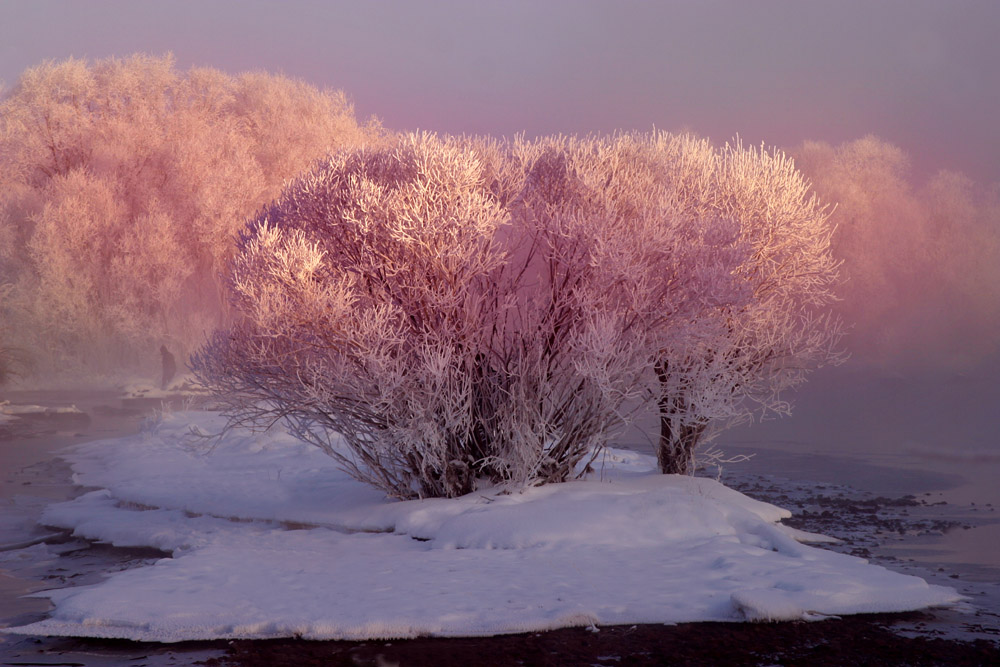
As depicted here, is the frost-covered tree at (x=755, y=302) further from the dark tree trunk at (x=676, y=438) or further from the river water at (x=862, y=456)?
the river water at (x=862, y=456)

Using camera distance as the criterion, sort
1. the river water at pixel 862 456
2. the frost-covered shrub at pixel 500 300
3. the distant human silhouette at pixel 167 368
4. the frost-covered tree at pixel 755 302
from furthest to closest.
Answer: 1. the distant human silhouette at pixel 167 368
2. the frost-covered tree at pixel 755 302
3. the frost-covered shrub at pixel 500 300
4. the river water at pixel 862 456

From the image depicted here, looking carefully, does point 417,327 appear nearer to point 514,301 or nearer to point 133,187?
point 514,301

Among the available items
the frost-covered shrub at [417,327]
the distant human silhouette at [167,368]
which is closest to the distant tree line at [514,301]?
the frost-covered shrub at [417,327]

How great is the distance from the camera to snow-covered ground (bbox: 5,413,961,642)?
→ 820 cm

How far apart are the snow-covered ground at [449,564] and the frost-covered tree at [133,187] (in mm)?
21051

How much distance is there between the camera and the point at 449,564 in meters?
9.93

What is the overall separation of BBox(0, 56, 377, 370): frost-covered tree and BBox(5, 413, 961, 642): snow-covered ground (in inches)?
829

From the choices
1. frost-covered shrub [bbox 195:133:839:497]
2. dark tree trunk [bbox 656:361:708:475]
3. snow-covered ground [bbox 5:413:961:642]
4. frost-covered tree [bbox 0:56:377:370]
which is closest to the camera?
snow-covered ground [bbox 5:413:961:642]

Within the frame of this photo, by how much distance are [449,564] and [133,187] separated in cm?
3011

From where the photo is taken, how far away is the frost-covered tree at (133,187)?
34.2 metres

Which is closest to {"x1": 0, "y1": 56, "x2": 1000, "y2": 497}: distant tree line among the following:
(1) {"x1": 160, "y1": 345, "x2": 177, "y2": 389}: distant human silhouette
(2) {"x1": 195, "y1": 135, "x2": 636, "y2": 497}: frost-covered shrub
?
(2) {"x1": 195, "y1": 135, "x2": 636, "y2": 497}: frost-covered shrub

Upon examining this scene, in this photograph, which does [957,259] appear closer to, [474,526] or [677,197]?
[677,197]

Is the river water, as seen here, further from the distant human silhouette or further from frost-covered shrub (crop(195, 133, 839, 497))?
the distant human silhouette

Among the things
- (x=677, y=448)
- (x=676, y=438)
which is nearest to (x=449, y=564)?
(x=676, y=438)
